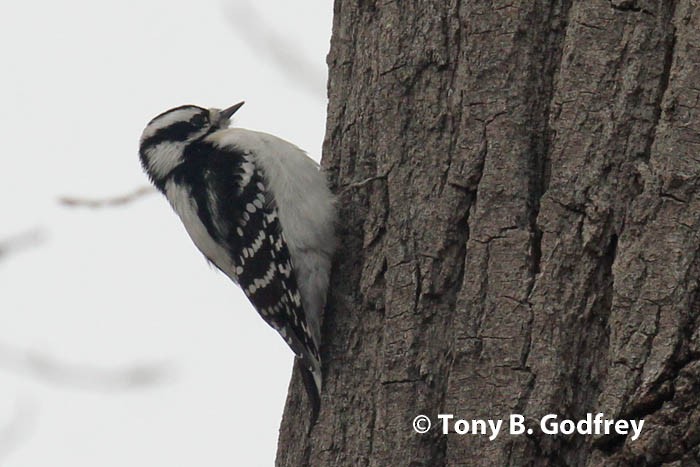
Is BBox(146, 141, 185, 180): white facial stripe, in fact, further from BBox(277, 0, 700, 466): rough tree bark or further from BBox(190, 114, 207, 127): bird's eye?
BBox(277, 0, 700, 466): rough tree bark

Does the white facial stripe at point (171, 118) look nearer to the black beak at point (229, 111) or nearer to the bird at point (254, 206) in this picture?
the bird at point (254, 206)

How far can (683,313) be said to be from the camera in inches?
93.0

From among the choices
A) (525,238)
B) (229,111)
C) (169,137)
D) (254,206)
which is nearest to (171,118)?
(169,137)

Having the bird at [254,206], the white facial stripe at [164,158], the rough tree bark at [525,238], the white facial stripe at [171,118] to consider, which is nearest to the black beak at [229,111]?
the bird at [254,206]

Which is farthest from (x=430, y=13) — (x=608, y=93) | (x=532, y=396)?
(x=532, y=396)

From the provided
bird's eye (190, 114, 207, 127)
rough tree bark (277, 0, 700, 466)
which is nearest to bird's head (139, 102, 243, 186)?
bird's eye (190, 114, 207, 127)

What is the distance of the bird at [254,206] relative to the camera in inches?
148

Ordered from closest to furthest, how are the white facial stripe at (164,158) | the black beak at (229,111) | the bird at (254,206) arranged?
1. the bird at (254,206)
2. the white facial stripe at (164,158)
3. the black beak at (229,111)

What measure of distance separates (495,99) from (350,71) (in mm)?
737

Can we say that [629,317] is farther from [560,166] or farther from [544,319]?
[560,166]

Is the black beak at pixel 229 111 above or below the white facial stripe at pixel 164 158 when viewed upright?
above

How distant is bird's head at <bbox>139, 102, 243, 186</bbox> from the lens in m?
4.59

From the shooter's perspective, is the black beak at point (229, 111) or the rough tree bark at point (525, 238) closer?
the rough tree bark at point (525, 238)

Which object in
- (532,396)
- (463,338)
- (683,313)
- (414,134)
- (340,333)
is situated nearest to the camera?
(683,313)
